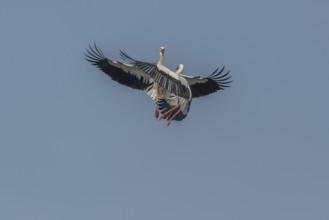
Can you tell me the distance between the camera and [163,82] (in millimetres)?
42625

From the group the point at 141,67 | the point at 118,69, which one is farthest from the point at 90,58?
the point at 141,67

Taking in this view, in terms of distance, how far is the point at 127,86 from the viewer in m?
46.4

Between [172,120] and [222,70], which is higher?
[222,70]

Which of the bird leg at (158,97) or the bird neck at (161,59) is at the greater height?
the bird neck at (161,59)

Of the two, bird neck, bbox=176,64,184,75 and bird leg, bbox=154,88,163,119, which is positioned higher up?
bird neck, bbox=176,64,184,75

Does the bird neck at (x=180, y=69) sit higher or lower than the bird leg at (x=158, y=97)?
higher

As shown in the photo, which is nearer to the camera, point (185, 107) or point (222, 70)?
point (185, 107)

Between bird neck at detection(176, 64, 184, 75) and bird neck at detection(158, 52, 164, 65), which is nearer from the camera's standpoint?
bird neck at detection(176, 64, 184, 75)

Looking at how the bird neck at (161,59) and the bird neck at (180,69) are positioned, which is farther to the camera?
the bird neck at (161,59)

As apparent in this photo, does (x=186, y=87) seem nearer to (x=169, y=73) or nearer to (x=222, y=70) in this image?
(x=169, y=73)

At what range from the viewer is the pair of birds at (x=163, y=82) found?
4259cm

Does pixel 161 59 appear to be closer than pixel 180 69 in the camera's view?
No

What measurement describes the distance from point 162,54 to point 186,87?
2.55 m

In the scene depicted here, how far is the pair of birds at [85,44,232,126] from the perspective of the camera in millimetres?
42594
